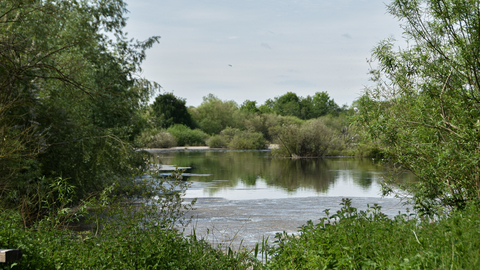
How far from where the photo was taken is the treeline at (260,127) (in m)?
31.9

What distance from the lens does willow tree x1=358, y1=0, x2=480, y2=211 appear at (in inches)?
248

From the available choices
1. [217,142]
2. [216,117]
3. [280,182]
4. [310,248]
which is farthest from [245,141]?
[310,248]

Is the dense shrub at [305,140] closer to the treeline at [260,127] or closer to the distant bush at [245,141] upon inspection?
the treeline at [260,127]

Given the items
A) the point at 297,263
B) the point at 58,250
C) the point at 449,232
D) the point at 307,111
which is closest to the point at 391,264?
the point at 449,232

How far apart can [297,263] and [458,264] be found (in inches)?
75.0

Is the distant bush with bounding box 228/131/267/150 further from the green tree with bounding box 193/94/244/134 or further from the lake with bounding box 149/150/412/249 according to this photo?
the lake with bounding box 149/150/412/249

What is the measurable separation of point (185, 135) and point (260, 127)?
10.0m

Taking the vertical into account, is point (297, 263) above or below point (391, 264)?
below

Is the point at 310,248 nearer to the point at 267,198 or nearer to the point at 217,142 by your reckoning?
the point at 267,198

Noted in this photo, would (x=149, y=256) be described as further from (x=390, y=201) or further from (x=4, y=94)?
(x=390, y=201)

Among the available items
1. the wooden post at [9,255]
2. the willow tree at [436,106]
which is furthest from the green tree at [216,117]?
the wooden post at [9,255]

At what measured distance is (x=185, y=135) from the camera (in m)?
51.8

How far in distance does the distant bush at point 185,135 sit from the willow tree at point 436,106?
144 feet

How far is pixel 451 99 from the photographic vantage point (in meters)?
6.68
